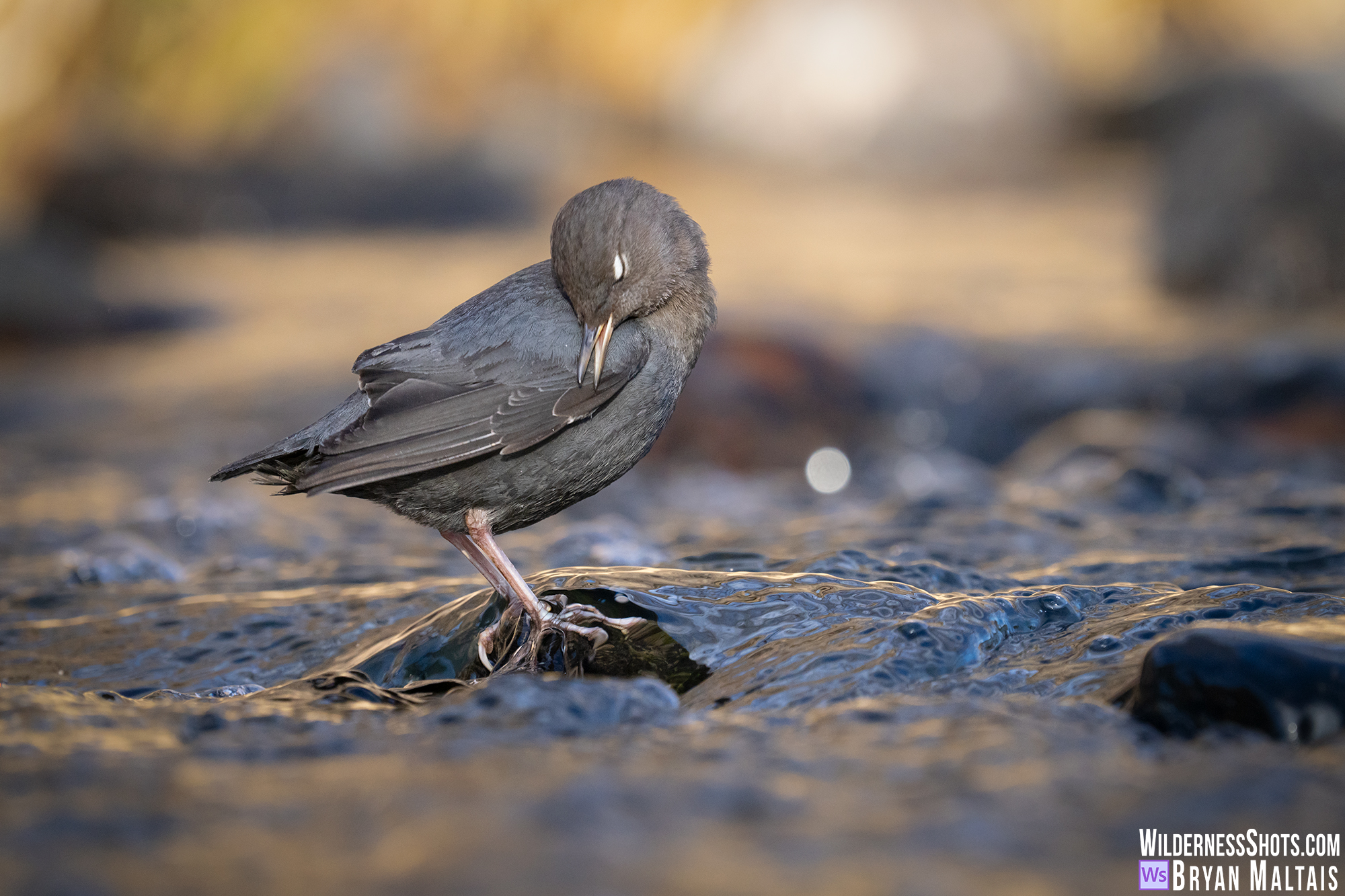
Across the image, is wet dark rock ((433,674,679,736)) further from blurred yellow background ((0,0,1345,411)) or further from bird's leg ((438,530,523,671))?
blurred yellow background ((0,0,1345,411))

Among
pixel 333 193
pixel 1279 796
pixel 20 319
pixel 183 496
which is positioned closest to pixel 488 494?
pixel 1279 796

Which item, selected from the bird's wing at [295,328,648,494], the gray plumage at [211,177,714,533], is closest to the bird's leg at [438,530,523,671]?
the gray plumage at [211,177,714,533]

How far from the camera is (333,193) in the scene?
51.4 ft

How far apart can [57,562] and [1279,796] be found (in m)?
4.51

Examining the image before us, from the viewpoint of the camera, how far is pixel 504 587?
365 cm

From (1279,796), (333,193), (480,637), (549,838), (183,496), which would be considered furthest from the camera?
(333,193)

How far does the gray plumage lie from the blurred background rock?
2367mm

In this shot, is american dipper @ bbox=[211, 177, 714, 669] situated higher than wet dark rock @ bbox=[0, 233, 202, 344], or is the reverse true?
wet dark rock @ bbox=[0, 233, 202, 344]

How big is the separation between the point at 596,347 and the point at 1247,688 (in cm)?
185

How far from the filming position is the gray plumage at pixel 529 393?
346 cm

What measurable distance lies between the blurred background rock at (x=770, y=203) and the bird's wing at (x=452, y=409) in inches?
101

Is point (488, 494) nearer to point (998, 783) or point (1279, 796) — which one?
point (998, 783)

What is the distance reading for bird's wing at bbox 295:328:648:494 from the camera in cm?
340

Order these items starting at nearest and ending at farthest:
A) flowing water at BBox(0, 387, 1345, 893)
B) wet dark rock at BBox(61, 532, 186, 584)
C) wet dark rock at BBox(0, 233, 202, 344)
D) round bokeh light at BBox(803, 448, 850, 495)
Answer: flowing water at BBox(0, 387, 1345, 893), wet dark rock at BBox(61, 532, 186, 584), round bokeh light at BBox(803, 448, 850, 495), wet dark rock at BBox(0, 233, 202, 344)
